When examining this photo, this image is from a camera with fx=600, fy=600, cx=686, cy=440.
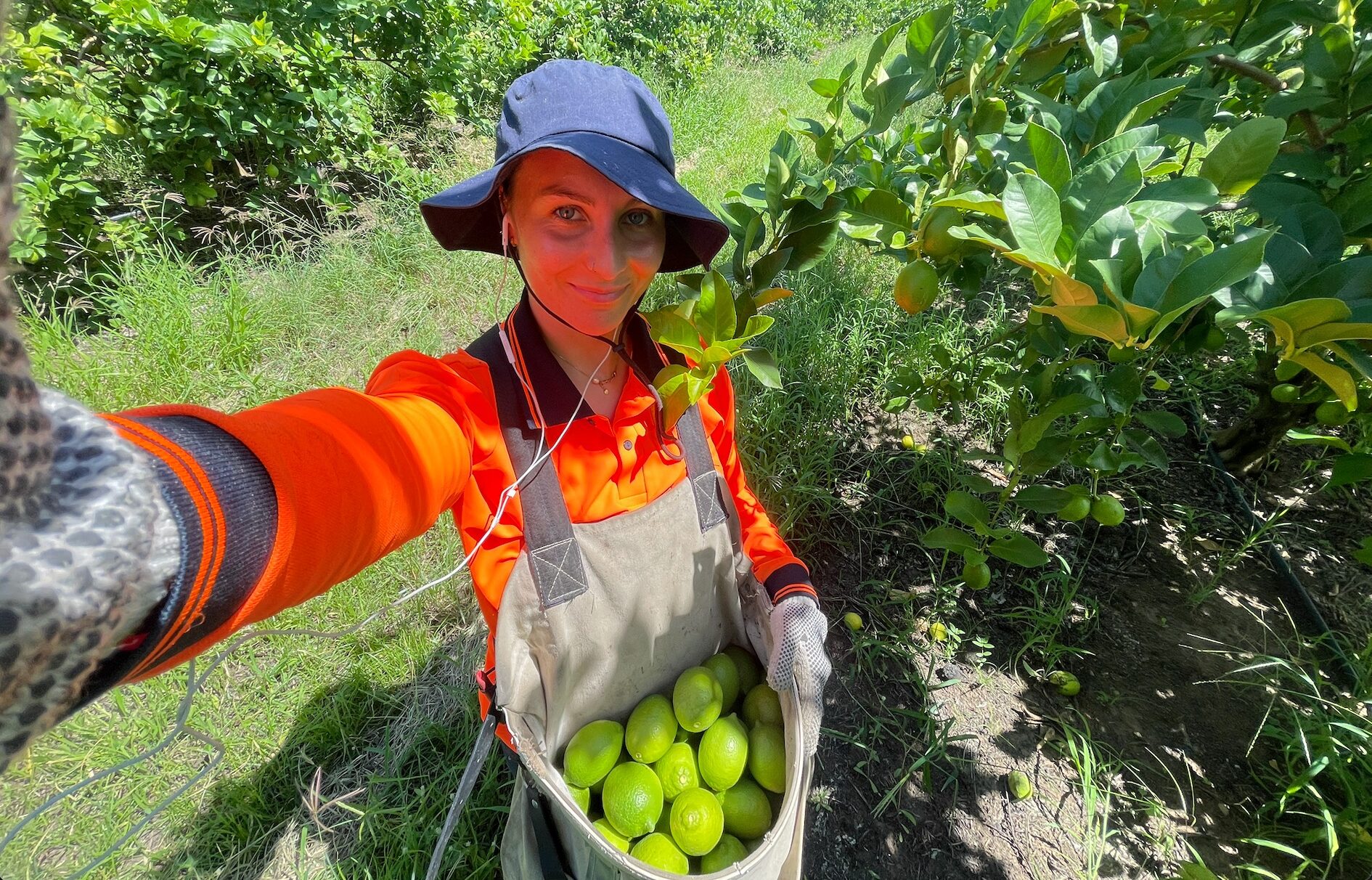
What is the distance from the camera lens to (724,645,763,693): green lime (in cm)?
141

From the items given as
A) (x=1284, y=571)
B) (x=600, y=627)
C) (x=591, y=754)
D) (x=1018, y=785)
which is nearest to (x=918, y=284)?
(x=600, y=627)

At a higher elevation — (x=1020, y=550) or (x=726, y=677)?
(x=1020, y=550)

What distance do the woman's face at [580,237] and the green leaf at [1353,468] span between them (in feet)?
4.20

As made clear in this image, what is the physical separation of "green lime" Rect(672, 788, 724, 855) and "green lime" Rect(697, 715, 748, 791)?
4cm

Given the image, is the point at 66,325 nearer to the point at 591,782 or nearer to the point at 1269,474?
the point at 591,782

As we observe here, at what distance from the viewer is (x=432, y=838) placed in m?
1.47

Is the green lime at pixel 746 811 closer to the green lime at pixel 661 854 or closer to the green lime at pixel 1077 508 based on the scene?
the green lime at pixel 661 854

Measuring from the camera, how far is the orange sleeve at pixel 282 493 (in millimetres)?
527

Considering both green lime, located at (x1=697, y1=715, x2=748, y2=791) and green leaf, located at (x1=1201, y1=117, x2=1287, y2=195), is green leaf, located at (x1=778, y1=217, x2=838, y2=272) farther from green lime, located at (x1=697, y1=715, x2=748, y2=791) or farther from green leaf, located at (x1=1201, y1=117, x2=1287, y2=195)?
green lime, located at (x1=697, y1=715, x2=748, y2=791)

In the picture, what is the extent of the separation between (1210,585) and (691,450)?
1.68 m

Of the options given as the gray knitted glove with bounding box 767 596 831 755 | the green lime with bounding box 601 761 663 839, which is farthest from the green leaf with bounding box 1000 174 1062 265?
the green lime with bounding box 601 761 663 839

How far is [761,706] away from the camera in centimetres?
131

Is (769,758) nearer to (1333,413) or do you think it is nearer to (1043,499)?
(1043,499)

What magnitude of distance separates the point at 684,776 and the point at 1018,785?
913 mm
